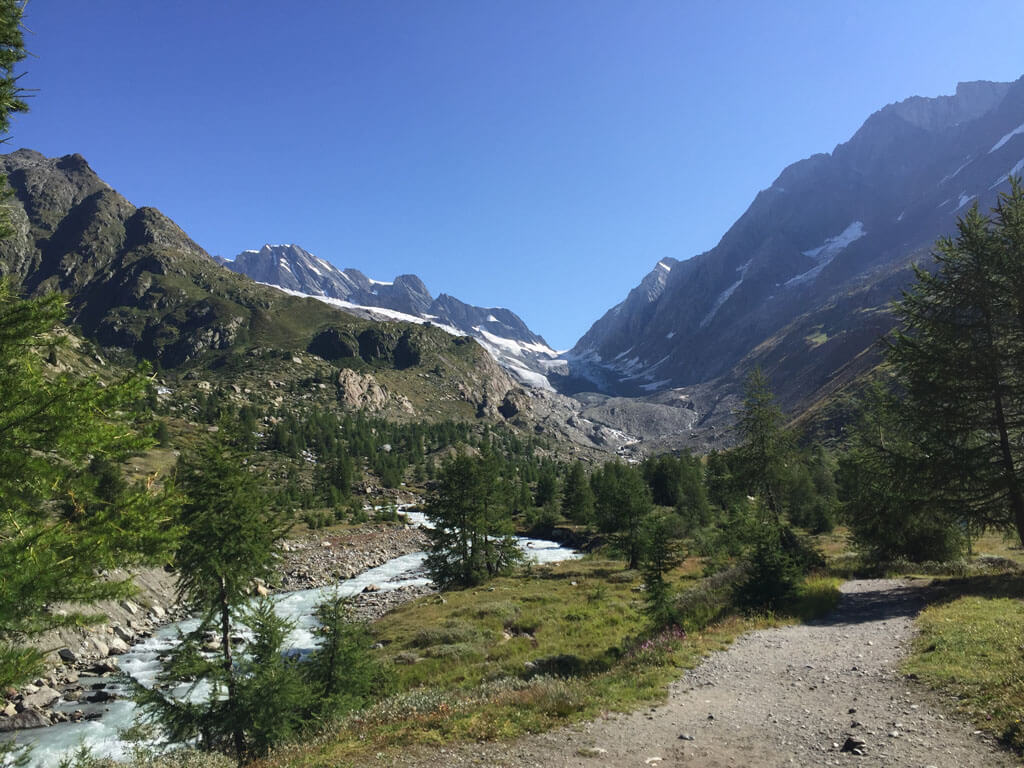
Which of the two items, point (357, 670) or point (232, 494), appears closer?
point (232, 494)

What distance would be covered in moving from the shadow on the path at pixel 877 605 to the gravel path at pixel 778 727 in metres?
3.51

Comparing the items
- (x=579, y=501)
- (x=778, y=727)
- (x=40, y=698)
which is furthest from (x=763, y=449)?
(x=579, y=501)

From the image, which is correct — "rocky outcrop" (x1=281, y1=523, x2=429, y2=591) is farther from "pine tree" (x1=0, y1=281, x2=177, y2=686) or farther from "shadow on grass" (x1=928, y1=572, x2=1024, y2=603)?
"shadow on grass" (x1=928, y1=572, x2=1024, y2=603)

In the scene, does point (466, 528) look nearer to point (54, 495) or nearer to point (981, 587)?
point (981, 587)

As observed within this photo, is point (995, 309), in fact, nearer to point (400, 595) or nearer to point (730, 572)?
point (730, 572)

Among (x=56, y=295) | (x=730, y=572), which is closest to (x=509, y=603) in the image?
(x=730, y=572)

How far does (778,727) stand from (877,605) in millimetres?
13067

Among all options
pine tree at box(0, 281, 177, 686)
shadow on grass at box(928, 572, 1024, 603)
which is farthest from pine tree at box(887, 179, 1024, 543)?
pine tree at box(0, 281, 177, 686)

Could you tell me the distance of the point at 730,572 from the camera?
1047 inches

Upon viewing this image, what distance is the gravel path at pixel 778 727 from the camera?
8.49 metres

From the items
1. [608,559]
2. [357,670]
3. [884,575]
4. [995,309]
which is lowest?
[608,559]

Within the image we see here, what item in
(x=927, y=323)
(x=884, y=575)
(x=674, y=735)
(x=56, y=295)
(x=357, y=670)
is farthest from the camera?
(x=884, y=575)

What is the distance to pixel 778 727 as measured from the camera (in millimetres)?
9969

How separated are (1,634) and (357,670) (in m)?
12.8
